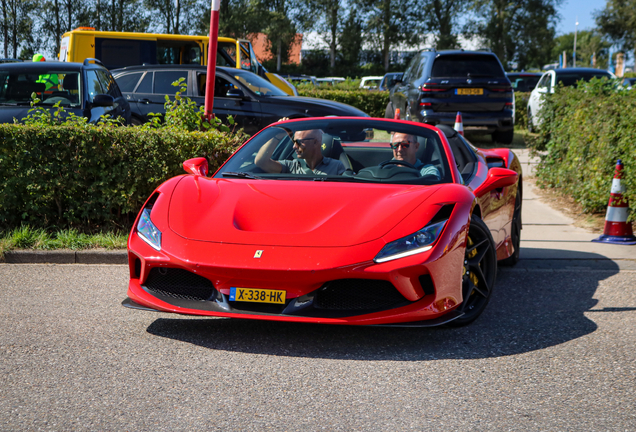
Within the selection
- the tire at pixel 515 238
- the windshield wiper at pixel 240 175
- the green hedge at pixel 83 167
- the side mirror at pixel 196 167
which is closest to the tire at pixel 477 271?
the windshield wiper at pixel 240 175

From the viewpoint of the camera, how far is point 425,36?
59.3 meters

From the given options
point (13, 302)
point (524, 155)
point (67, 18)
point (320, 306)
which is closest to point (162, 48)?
point (524, 155)

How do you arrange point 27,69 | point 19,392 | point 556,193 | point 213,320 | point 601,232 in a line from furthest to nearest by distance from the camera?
point 556,193
point 27,69
point 601,232
point 213,320
point 19,392

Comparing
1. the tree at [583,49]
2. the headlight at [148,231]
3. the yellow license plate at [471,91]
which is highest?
the tree at [583,49]

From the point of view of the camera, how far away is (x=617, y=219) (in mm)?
7320

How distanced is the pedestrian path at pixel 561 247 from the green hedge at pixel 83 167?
3225 millimetres

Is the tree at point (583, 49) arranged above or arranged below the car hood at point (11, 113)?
above

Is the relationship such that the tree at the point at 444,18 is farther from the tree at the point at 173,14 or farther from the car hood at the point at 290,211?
the car hood at the point at 290,211

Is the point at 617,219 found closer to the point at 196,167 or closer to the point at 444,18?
the point at 196,167

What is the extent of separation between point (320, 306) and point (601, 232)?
16.7ft

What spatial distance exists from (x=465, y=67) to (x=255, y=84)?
4.55 m

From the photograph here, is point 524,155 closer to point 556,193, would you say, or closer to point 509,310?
point 556,193

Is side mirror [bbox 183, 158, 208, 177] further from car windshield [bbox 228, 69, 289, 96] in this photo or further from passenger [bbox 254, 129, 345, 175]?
car windshield [bbox 228, 69, 289, 96]

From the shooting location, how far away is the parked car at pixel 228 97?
1194 cm
